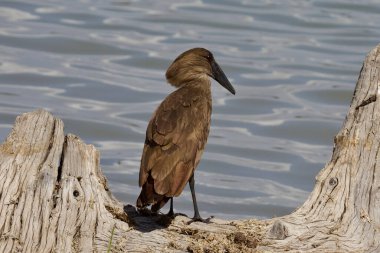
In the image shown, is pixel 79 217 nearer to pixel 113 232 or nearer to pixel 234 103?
pixel 113 232

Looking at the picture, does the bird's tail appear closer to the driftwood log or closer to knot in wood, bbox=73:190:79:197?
the driftwood log

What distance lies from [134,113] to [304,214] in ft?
27.3

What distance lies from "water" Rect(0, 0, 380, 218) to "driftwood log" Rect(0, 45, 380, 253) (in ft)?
15.4

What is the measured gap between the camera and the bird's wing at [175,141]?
6.22 meters

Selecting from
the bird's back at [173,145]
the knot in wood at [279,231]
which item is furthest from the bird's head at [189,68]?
the knot in wood at [279,231]

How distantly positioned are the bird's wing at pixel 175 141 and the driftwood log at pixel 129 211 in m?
0.22

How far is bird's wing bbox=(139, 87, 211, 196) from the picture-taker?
20.4 feet

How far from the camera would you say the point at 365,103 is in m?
6.68

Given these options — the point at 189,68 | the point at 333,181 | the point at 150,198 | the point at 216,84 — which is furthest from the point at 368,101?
the point at 216,84

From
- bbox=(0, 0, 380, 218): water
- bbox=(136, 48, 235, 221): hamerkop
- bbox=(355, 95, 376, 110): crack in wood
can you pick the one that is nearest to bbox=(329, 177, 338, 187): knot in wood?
bbox=(355, 95, 376, 110): crack in wood

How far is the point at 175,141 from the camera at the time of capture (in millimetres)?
6477

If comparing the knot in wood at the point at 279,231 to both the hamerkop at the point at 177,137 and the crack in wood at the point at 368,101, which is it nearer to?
the hamerkop at the point at 177,137

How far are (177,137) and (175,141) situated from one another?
5 cm

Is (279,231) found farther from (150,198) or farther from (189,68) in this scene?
(189,68)
